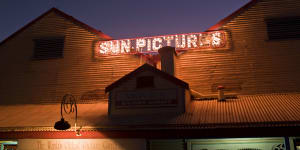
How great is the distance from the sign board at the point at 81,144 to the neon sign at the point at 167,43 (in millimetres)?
6295

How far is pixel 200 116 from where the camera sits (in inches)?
444

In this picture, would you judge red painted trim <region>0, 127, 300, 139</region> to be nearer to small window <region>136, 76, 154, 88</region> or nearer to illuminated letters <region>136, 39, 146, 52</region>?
small window <region>136, 76, 154, 88</region>

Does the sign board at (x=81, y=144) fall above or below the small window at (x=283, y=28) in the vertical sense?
below

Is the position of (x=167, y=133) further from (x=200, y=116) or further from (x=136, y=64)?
(x=136, y=64)

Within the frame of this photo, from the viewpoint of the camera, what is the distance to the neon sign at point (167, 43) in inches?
621

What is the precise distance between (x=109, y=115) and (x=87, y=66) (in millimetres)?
4926

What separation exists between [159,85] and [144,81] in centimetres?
85

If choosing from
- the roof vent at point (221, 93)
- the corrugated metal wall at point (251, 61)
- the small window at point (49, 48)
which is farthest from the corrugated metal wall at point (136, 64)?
the roof vent at point (221, 93)

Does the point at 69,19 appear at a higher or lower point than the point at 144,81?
higher

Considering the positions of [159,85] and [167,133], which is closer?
[167,133]

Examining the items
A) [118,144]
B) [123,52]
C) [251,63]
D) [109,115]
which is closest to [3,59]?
[123,52]

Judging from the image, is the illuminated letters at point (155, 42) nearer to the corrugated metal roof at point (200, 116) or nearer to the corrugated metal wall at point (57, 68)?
the corrugated metal wall at point (57, 68)

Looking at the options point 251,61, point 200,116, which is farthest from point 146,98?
point 251,61

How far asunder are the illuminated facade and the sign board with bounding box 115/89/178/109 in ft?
0.15
